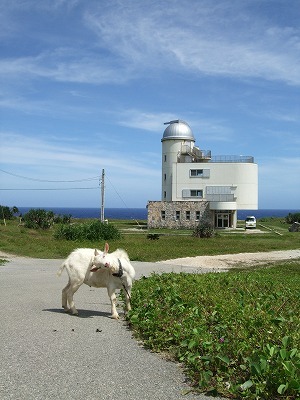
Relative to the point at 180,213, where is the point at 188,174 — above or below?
above

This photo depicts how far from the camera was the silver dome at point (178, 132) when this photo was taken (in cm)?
6550

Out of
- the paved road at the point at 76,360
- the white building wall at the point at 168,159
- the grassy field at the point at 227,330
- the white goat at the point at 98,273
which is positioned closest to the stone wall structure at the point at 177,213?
the white building wall at the point at 168,159

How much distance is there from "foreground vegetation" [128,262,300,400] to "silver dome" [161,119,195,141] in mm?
54431

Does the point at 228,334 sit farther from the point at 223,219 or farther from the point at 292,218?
the point at 292,218

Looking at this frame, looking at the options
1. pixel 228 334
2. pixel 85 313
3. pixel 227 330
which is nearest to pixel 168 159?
pixel 85 313

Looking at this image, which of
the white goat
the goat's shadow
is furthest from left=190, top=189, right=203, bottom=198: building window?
the white goat

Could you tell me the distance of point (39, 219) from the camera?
4700 cm

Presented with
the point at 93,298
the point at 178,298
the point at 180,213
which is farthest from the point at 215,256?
the point at 180,213

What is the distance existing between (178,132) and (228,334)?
5975 cm

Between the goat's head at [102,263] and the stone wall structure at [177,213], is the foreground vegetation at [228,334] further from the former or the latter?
the stone wall structure at [177,213]

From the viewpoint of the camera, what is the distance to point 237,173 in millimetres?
60344

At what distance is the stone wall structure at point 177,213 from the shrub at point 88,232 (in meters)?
23.1

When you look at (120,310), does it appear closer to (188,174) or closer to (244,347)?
(244,347)

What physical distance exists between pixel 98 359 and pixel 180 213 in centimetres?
5247
